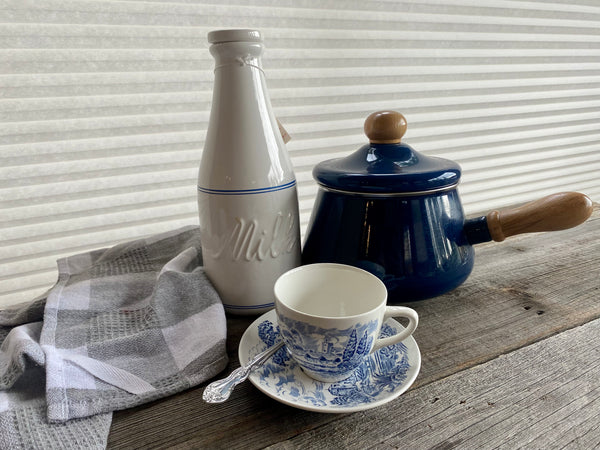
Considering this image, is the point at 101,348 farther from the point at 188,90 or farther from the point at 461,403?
the point at 188,90

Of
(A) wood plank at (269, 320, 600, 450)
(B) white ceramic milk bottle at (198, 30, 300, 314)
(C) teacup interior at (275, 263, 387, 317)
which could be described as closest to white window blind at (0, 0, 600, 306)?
(B) white ceramic milk bottle at (198, 30, 300, 314)

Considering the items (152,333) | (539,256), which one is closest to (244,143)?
(152,333)

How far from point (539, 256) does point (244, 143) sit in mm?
443

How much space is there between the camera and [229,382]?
33 centimetres

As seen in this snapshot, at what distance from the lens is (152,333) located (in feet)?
1.32

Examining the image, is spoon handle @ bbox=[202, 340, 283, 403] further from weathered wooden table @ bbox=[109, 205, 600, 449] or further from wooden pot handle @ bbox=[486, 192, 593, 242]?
wooden pot handle @ bbox=[486, 192, 593, 242]

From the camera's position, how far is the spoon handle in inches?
12.5

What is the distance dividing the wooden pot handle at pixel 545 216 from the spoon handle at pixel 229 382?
270mm

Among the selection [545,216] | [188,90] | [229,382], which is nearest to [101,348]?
[229,382]

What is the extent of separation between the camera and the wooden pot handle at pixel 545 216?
418 mm

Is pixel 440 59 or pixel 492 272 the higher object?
pixel 440 59

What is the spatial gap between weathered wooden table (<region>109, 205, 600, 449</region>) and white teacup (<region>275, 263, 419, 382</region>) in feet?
0.13

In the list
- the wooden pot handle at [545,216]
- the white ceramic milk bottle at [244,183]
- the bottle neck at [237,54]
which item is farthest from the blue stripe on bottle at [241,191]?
the wooden pot handle at [545,216]

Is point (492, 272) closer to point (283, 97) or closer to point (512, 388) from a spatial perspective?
point (512, 388)
